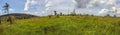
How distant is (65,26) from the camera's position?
33.6 m

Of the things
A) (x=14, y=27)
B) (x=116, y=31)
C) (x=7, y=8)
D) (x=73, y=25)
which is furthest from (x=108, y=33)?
(x=7, y=8)

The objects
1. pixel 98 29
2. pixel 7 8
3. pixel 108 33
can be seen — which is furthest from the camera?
pixel 7 8

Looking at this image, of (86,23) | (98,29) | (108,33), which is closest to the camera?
(108,33)

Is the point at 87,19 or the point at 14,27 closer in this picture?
the point at 14,27

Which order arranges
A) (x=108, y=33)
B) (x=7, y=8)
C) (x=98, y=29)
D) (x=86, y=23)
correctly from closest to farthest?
(x=108, y=33) → (x=98, y=29) → (x=86, y=23) → (x=7, y=8)

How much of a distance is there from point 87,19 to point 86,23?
197 centimetres

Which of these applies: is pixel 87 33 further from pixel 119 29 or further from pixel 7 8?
pixel 7 8

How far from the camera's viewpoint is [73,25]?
3397 cm

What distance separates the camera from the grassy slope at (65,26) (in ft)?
102

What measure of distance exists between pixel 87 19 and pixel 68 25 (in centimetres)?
376

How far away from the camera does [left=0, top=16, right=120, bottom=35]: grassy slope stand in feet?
102

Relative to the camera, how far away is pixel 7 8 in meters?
42.0

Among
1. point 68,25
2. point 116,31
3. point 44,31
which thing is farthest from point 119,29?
point 44,31

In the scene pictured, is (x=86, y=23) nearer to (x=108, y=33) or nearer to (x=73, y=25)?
(x=73, y=25)
